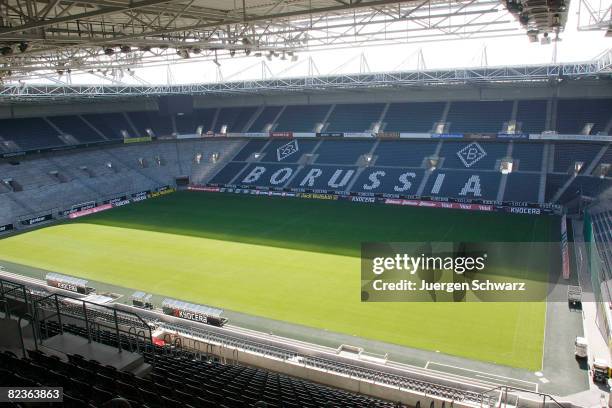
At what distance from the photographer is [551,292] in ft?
66.7

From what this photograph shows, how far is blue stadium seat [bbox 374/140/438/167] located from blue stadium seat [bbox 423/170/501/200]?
3.19 m

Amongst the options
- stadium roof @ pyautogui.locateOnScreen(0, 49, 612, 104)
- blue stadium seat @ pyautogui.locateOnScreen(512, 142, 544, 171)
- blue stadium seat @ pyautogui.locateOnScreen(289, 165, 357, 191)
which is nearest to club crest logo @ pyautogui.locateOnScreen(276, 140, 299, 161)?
blue stadium seat @ pyautogui.locateOnScreen(289, 165, 357, 191)

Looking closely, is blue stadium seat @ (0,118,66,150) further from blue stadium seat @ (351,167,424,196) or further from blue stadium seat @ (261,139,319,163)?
blue stadium seat @ (351,167,424,196)

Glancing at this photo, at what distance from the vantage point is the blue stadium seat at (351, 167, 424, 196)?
39.9 metres

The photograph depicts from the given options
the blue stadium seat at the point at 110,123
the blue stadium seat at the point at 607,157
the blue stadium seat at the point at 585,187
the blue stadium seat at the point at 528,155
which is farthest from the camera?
the blue stadium seat at the point at 110,123

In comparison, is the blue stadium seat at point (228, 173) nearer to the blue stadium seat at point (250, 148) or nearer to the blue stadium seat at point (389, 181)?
the blue stadium seat at point (250, 148)

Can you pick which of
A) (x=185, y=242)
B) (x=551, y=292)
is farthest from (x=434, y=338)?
(x=185, y=242)

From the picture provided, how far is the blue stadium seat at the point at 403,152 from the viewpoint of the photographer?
43.2 meters

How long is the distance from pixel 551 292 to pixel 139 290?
61.0ft

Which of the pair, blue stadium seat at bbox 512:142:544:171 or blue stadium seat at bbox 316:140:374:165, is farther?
blue stadium seat at bbox 316:140:374:165

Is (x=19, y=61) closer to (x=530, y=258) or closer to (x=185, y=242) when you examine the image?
(x=185, y=242)

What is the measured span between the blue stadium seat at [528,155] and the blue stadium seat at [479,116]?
2543 mm

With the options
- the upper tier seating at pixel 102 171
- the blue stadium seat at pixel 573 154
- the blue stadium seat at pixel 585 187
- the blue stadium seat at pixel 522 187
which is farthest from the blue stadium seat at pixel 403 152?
the upper tier seating at pixel 102 171

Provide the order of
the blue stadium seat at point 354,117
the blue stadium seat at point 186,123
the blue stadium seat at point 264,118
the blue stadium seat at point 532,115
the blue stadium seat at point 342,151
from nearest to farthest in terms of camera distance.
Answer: the blue stadium seat at point 532,115
the blue stadium seat at point 342,151
the blue stadium seat at point 354,117
the blue stadium seat at point 264,118
the blue stadium seat at point 186,123
